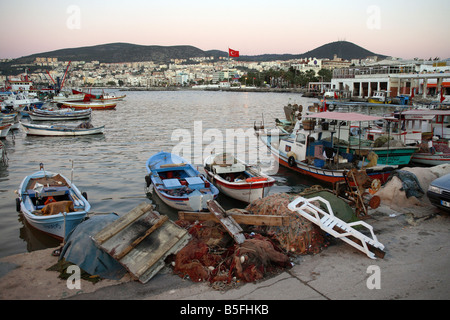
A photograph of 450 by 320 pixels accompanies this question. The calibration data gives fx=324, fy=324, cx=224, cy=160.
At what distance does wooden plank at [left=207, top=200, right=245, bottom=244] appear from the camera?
6.38m

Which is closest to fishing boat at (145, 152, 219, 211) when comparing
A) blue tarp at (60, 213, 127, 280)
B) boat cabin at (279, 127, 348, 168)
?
blue tarp at (60, 213, 127, 280)

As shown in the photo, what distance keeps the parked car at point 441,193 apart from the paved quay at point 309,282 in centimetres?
154

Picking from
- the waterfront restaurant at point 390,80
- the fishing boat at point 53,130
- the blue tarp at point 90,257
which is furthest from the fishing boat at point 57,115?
the waterfront restaurant at point 390,80

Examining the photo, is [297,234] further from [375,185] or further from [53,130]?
[53,130]

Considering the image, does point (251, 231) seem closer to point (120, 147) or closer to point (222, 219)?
point (222, 219)

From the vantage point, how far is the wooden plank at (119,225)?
602 cm

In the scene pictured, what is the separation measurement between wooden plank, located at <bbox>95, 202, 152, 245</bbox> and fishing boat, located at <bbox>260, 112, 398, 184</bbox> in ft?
32.7

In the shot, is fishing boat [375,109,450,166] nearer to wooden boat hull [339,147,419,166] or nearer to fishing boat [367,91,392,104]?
→ wooden boat hull [339,147,419,166]

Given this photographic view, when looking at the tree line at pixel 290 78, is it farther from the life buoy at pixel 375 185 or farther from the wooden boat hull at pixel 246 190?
the life buoy at pixel 375 185

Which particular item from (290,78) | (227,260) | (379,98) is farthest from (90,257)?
(290,78)

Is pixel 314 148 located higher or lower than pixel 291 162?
higher

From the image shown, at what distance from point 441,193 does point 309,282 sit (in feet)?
15.8

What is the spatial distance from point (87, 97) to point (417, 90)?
65359 mm

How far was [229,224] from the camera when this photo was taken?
267 inches
